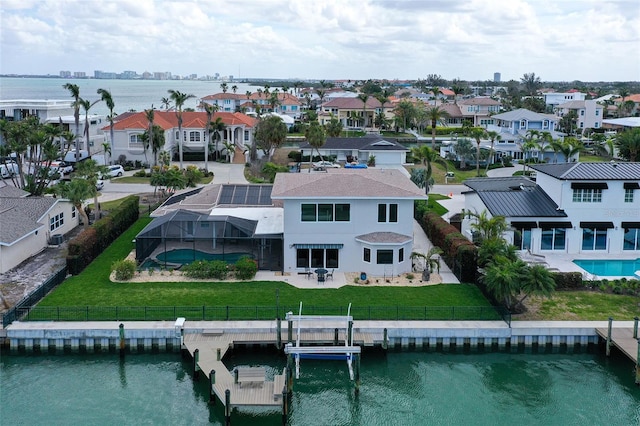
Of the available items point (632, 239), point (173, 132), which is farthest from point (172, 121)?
point (632, 239)

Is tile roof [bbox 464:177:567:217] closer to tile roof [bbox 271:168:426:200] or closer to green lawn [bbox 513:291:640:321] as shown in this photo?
tile roof [bbox 271:168:426:200]

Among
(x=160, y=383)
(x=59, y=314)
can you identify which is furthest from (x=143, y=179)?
(x=160, y=383)

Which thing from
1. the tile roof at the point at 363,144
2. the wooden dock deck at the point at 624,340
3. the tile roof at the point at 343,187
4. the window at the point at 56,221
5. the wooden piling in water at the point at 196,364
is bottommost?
the wooden piling in water at the point at 196,364

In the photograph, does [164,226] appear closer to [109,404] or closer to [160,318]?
[160,318]

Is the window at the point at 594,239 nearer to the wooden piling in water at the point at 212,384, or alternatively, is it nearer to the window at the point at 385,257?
the window at the point at 385,257

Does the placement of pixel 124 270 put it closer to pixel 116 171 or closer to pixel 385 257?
pixel 385 257

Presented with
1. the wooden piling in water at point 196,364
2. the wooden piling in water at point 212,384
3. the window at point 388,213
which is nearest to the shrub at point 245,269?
the window at point 388,213
